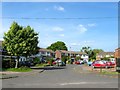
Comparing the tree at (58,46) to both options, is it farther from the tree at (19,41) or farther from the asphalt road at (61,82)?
the asphalt road at (61,82)

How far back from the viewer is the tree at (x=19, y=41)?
4341cm

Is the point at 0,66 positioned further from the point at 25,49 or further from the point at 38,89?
the point at 38,89

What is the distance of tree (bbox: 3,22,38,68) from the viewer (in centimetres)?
4341

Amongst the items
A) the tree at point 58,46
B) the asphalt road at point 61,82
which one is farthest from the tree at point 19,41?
the tree at point 58,46

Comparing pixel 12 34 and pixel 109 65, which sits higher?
pixel 12 34

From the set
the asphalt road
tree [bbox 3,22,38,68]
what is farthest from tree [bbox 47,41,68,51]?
the asphalt road

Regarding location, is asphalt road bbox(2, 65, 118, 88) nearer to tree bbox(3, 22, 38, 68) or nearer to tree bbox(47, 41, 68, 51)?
tree bbox(3, 22, 38, 68)

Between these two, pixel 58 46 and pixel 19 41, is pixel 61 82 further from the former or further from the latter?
pixel 58 46

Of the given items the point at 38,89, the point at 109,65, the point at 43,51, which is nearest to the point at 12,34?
the point at 109,65

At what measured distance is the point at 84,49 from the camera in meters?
172

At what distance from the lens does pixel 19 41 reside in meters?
43.7

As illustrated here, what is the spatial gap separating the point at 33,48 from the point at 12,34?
13.1ft

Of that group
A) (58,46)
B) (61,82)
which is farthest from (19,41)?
(58,46)

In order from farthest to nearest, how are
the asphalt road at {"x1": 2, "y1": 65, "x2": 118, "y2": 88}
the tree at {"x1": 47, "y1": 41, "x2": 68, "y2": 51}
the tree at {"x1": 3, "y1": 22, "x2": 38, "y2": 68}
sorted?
the tree at {"x1": 47, "y1": 41, "x2": 68, "y2": 51}, the tree at {"x1": 3, "y1": 22, "x2": 38, "y2": 68}, the asphalt road at {"x1": 2, "y1": 65, "x2": 118, "y2": 88}
